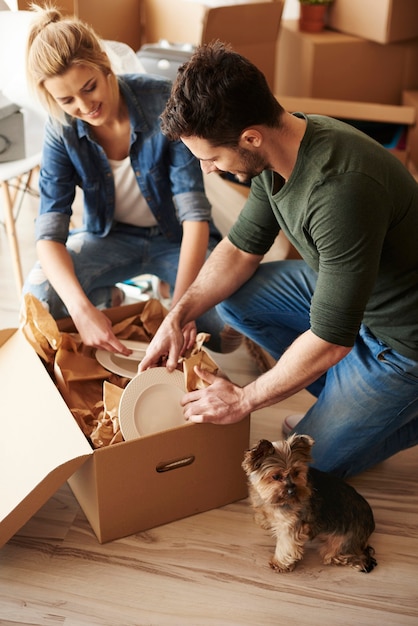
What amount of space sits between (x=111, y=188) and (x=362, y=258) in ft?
2.99

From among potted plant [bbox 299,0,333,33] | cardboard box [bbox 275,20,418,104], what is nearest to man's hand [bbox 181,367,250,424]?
cardboard box [bbox 275,20,418,104]

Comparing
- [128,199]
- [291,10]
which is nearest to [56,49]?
[128,199]

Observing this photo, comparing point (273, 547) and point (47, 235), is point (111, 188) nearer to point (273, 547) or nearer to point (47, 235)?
point (47, 235)

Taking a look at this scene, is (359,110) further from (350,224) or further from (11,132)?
(350,224)

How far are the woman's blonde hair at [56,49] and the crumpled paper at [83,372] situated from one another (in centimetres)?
54

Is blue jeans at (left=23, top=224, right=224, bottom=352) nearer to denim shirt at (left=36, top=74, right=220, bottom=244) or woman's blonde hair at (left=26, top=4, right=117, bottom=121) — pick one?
denim shirt at (left=36, top=74, right=220, bottom=244)

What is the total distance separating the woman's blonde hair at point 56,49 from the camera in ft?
5.41

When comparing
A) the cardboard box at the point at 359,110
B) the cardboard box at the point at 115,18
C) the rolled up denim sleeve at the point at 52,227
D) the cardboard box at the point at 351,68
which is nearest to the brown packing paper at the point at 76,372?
the rolled up denim sleeve at the point at 52,227

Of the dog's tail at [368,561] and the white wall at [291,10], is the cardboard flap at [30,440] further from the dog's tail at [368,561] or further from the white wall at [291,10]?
the white wall at [291,10]

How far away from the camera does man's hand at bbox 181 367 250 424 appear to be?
59.0 inches

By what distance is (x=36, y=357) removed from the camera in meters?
1.68

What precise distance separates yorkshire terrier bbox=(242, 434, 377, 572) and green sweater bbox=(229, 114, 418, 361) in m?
0.26

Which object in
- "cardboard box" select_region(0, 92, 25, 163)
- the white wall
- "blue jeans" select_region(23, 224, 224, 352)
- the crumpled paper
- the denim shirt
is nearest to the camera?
the crumpled paper

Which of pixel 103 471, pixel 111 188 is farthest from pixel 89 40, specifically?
pixel 103 471
